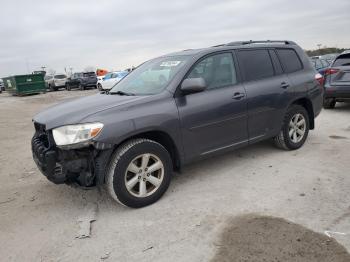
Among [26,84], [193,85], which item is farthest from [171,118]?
[26,84]

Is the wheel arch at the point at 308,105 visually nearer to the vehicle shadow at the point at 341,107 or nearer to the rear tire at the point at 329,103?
the rear tire at the point at 329,103

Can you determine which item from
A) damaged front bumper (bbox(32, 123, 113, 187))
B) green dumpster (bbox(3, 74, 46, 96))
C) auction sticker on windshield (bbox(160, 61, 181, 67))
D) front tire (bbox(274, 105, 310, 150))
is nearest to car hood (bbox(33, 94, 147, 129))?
damaged front bumper (bbox(32, 123, 113, 187))

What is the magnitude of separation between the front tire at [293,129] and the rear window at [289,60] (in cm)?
61

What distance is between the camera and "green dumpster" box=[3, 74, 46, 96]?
28.6 metres

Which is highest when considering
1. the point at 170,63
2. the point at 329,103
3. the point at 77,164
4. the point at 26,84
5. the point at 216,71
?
the point at 170,63

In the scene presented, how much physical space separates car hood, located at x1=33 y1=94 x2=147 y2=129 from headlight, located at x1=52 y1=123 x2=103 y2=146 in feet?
0.26

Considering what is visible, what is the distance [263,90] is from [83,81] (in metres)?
28.1

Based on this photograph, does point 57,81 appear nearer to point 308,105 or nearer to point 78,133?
point 308,105

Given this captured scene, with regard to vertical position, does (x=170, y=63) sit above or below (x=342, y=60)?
above

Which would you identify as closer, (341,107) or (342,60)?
(342,60)

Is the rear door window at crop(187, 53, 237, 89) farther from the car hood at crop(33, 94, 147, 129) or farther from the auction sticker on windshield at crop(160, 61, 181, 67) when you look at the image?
the car hood at crop(33, 94, 147, 129)

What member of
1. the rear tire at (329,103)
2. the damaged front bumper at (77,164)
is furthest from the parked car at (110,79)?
the damaged front bumper at (77,164)

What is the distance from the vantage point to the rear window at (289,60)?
573 cm

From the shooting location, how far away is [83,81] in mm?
31484
